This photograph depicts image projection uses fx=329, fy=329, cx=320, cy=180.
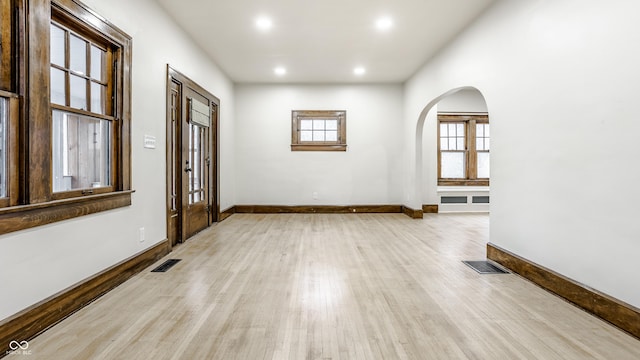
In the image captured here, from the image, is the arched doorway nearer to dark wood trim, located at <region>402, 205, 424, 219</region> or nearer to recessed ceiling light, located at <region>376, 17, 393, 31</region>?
dark wood trim, located at <region>402, 205, 424, 219</region>

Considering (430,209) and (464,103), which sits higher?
(464,103)

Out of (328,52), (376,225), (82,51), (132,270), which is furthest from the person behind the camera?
(376,225)

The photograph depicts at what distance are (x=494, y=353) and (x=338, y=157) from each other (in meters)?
5.81

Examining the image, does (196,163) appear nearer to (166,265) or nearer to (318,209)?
(166,265)

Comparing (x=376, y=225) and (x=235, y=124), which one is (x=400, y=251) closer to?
(x=376, y=225)

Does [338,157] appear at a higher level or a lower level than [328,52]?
lower

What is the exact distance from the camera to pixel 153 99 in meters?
3.65

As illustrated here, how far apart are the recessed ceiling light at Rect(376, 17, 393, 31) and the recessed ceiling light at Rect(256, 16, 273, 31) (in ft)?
4.54

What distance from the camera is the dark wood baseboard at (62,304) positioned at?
73.3 inches


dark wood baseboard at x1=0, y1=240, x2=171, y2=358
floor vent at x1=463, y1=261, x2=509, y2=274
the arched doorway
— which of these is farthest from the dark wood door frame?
the arched doorway

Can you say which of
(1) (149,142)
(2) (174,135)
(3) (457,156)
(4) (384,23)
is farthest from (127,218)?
(3) (457,156)

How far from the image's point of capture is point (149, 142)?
355 cm

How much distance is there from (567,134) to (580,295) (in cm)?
124

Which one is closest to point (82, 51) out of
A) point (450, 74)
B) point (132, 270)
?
point (132, 270)
